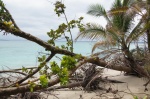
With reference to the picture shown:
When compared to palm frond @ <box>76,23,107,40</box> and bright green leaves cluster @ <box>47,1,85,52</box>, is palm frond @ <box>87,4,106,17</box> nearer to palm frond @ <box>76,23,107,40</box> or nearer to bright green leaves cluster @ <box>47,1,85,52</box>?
palm frond @ <box>76,23,107,40</box>

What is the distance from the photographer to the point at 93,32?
8.74 meters

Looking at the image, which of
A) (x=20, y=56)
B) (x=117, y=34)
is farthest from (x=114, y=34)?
(x=20, y=56)

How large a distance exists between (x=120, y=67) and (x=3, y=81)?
3101 mm

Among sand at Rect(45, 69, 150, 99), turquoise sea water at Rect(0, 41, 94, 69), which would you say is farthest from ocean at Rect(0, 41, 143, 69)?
sand at Rect(45, 69, 150, 99)

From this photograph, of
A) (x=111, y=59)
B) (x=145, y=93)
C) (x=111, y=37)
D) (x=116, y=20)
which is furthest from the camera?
(x=116, y=20)

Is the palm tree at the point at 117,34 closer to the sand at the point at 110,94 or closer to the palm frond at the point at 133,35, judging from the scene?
the palm frond at the point at 133,35

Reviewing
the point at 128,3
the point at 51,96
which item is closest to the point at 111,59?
the point at 51,96

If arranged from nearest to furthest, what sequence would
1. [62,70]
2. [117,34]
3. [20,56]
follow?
1. [62,70]
2. [117,34]
3. [20,56]

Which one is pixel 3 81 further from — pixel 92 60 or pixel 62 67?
pixel 62 67

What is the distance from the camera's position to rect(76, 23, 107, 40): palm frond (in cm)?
867

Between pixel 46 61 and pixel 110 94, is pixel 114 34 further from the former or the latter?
pixel 46 61

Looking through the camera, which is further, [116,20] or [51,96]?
[116,20]

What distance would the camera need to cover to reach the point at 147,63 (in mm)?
6543

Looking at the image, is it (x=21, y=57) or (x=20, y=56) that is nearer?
(x=21, y=57)
